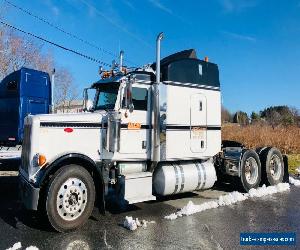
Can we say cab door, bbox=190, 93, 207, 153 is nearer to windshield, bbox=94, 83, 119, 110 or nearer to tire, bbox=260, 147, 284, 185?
windshield, bbox=94, 83, 119, 110

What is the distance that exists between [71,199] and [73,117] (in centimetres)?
166

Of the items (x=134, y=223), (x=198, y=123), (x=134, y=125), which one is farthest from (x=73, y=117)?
(x=198, y=123)

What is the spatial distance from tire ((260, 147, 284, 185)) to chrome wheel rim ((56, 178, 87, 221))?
21.4 ft

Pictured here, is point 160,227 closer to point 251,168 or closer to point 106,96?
point 106,96

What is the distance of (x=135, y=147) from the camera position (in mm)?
8430

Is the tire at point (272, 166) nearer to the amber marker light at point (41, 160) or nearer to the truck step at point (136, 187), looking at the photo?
the truck step at point (136, 187)

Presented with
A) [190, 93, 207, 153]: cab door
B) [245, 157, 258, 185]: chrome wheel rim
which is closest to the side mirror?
[190, 93, 207, 153]: cab door

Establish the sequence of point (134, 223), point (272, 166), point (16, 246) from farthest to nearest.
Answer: point (272, 166)
point (134, 223)
point (16, 246)

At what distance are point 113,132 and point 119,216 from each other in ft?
5.95

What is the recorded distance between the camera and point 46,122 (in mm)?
7008

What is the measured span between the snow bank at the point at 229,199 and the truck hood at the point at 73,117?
2594 millimetres

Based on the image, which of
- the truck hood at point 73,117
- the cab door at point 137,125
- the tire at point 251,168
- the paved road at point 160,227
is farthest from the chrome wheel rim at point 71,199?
the tire at point 251,168

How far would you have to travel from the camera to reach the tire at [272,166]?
37.3ft

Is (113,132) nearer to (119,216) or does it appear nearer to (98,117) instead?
(98,117)
